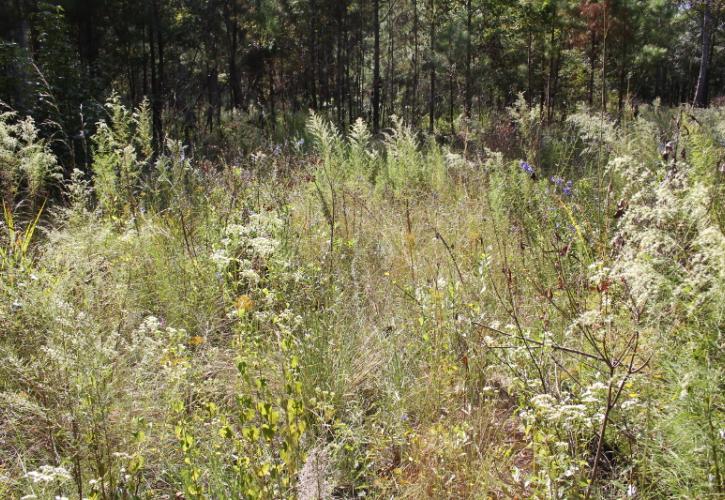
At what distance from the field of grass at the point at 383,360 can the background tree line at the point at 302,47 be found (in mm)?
6937

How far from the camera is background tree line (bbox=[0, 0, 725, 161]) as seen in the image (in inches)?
398

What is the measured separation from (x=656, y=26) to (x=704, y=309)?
905 inches

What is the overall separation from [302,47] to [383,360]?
23438 mm

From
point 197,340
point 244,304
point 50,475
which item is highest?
point 244,304

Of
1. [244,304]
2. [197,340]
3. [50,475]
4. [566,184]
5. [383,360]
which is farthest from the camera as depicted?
[566,184]

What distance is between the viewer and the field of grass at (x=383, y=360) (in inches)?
59.6

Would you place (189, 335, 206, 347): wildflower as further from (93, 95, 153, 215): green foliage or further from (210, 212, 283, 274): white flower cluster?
(93, 95, 153, 215): green foliage

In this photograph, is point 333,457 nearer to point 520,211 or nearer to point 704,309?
point 704,309

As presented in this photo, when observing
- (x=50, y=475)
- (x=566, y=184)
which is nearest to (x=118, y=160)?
(x=50, y=475)

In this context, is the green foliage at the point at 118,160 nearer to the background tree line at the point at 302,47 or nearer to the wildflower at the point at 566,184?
the wildflower at the point at 566,184

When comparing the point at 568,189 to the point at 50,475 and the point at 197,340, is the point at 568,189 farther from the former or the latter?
the point at 50,475

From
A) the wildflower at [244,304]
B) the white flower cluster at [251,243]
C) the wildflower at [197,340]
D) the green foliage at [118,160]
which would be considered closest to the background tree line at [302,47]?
the green foliage at [118,160]

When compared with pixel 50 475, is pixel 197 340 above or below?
below

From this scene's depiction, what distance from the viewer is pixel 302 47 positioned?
23.6 metres
